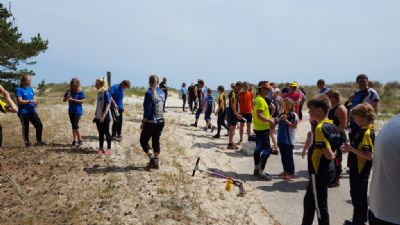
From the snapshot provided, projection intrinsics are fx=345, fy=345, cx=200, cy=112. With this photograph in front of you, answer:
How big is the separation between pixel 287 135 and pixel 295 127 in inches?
9.7

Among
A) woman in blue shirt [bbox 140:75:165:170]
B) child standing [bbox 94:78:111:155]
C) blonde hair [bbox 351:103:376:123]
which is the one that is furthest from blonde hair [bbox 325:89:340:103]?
child standing [bbox 94:78:111:155]

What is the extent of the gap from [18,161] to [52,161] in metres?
0.74

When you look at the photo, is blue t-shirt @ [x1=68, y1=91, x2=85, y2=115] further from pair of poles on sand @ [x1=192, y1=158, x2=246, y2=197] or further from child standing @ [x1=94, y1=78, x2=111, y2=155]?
pair of poles on sand @ [x1=192, y1=158, x2=246, y2=197]

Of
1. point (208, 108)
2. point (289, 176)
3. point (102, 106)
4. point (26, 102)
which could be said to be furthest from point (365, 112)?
point (208, 108)

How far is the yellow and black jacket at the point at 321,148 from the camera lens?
403 cm

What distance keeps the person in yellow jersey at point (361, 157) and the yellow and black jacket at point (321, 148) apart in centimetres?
44

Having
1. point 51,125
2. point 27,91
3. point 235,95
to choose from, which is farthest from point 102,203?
point 51,125

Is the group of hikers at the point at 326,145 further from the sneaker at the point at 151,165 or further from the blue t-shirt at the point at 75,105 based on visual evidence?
the blue t-shirt at the point at 75,105

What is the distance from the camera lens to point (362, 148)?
4.37 meters

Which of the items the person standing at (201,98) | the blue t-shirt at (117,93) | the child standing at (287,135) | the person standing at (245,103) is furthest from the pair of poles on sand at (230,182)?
the person standing at (201,98)

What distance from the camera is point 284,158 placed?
Result: 7.13 m

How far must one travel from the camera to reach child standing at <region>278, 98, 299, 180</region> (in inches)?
275

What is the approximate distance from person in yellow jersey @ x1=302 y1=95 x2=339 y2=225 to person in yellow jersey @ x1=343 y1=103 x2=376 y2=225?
433 mm

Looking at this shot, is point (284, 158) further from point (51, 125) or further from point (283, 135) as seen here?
point (51, 125)
